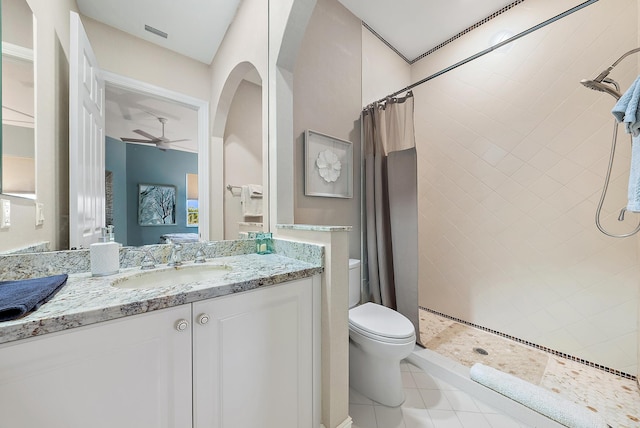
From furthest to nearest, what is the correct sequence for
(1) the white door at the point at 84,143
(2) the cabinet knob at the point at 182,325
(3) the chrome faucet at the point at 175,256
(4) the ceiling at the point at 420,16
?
(4) the ceiling at the point at 420,16
(3) the chrome faucet at the point at 175,256
(1) the white door at the point at 84,143
(2) the cabinet knob at the point at 182,325

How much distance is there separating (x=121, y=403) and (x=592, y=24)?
323cm

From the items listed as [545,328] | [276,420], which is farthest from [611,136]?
[276,420]

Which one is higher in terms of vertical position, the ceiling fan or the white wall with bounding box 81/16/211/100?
the white wall with bounding box 81/16/211/100

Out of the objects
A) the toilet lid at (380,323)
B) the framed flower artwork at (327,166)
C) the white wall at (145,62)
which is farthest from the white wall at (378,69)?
the toilet lid at (380,323)

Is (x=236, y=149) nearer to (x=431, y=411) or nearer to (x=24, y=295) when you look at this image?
(x=24, y=295)

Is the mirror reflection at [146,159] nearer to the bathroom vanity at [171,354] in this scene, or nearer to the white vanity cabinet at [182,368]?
the bathroom vanity at [171,354]

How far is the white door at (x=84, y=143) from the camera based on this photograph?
0.94 m

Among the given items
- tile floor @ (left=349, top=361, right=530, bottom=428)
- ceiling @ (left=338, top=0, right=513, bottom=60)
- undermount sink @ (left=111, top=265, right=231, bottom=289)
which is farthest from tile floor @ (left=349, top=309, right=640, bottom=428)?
ceiling @ (left=338, top=0, right=513, bottom=60)

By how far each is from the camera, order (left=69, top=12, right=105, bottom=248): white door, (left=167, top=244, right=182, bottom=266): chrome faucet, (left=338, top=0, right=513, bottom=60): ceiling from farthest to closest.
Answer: (left=338, top=0, right=513, bottom=60): ceiling → (left=167, top=244, right=182, bottom=266): chrome faucet → (left=69, top=12, right=105, bottom=248): white door

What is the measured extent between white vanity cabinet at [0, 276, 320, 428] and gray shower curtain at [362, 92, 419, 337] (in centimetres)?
103

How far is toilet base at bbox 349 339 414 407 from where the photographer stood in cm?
137

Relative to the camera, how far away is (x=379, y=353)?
1.35m

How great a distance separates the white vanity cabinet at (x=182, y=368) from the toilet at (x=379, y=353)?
0.42 meters

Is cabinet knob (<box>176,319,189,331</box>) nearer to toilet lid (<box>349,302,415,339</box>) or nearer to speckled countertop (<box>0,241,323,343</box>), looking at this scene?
speckled countertop (<box>0,241,323,343</box>)
